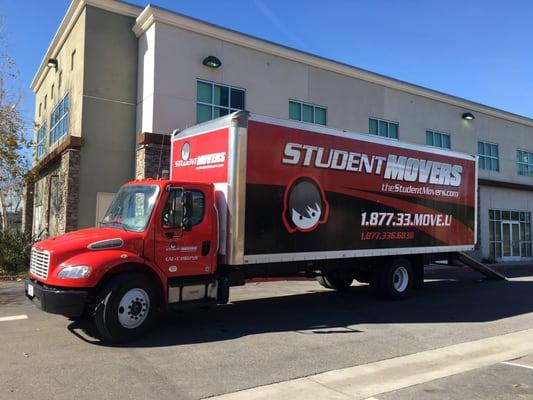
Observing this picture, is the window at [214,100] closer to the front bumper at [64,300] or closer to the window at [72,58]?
the window at [72,58]

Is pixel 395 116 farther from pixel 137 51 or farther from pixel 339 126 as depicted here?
pixel 137 51

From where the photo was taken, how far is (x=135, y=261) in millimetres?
7395

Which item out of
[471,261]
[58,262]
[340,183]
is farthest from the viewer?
[471,261]

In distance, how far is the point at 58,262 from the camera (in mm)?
7121

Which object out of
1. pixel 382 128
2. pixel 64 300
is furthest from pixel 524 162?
pixel 64 300

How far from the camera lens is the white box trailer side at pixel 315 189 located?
869 cm

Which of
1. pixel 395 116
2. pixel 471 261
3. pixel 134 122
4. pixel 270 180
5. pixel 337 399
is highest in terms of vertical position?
pixel 395 116

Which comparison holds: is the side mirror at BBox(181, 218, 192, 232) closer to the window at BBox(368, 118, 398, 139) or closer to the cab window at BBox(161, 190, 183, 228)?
the cab window at BBox(161, 190, 183, 228)

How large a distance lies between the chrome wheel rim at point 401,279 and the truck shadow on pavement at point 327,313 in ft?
1.25

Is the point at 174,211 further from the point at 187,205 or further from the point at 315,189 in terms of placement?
the point at 315,189

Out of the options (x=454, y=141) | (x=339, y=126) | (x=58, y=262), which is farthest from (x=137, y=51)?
(x=454, y=141)

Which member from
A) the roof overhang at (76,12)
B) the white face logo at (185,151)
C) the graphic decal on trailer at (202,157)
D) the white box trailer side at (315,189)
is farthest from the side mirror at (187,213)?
the roof overhang at (76,12)

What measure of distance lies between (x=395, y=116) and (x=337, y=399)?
20399mm

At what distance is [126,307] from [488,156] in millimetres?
26526
